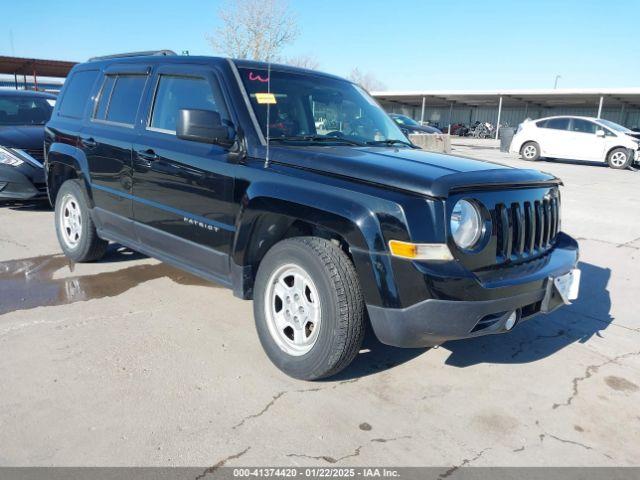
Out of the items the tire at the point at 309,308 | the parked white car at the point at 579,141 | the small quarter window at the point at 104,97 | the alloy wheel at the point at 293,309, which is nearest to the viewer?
the tire at the point at 309,308

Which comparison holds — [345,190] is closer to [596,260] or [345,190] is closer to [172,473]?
[172,473]

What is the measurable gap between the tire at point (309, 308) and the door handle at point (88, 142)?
7.91 ft

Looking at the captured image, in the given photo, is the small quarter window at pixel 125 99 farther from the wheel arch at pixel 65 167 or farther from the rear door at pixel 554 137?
the rear door at pixel 554 137

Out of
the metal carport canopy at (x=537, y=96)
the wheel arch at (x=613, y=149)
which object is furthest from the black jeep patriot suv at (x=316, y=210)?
the metal carport canopy at (x=537, y=96)

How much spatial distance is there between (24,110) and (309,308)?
7.67m

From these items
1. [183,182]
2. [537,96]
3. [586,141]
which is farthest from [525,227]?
[537,96]

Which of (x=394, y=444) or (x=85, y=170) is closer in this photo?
(x=394, y=444)

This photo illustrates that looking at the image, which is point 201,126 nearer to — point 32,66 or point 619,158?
point 619,158

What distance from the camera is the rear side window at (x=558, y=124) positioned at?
60.6ft

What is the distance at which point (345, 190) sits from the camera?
112 inches

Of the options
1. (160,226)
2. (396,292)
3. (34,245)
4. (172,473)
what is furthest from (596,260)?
(34,245)

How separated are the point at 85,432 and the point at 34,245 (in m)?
4.14

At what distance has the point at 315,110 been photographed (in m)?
3.95

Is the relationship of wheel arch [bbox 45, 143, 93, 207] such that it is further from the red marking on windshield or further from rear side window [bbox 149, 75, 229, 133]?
the red marking on windshield
